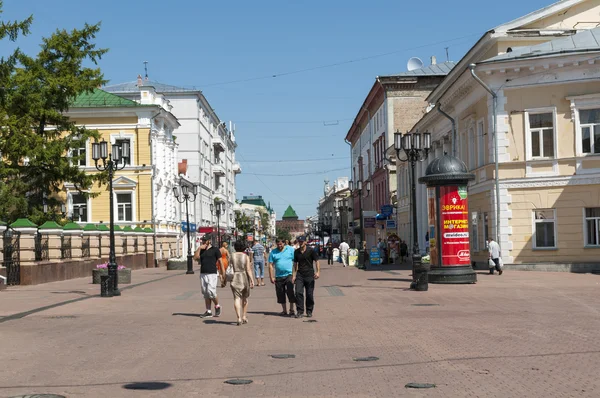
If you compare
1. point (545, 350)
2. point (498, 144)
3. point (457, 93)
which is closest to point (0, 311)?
point (545, 350)

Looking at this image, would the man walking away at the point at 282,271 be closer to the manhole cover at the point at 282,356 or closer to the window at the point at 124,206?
the manhole cover at the point at 282,356

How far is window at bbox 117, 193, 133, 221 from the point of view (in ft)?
205

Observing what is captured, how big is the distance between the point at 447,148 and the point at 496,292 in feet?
82.2

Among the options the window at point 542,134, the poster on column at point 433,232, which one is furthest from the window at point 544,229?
the poster on column at point 433,232

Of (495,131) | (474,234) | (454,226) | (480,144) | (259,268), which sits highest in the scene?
(495,131)

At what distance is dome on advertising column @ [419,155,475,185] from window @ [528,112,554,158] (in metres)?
7.69

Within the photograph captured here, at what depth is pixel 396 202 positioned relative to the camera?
66375 millimetres

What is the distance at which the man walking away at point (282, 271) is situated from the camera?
17.6 m

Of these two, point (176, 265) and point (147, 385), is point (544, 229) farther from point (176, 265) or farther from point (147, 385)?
point (147, 385)

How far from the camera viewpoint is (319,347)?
12.3m

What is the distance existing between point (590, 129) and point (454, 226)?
9708 mm

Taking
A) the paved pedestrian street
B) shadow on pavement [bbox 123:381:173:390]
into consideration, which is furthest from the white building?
shadow on pavement [bbox 123:381:173:390]

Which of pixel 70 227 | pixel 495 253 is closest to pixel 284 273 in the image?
pixel 495 253

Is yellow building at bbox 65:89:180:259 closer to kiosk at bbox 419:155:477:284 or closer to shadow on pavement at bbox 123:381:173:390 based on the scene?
kiosk at bbox 419:155:477:284
